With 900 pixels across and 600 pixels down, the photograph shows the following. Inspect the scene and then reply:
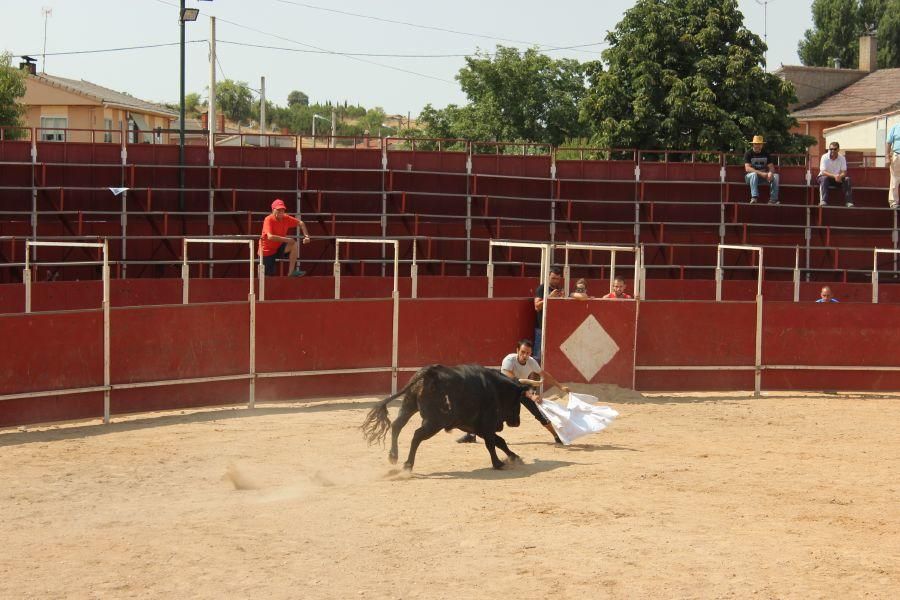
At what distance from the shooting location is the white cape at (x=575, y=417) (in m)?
13.9

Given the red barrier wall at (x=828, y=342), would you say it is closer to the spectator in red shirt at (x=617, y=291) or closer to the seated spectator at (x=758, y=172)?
the spectator in red shirt at (x=617, y=291)

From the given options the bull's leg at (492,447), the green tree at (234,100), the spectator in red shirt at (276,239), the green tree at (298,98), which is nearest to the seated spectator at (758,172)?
the spectator in red shirt at (276,239)

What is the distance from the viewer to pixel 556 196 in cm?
3006

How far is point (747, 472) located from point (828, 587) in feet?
14.0

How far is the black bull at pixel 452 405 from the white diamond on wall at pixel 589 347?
570cm

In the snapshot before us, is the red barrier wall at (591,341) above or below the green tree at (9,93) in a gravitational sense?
below

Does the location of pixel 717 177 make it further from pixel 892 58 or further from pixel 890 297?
pixel 892 58

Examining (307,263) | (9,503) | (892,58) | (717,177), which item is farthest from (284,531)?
(892,58)

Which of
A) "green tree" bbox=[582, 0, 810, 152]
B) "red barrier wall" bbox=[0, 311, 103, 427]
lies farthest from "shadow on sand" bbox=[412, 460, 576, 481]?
"green tree" bbox=[582, 0, 810, 152]

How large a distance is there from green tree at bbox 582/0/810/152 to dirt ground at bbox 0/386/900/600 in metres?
24.1

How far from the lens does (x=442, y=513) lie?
→ 10.3 meters

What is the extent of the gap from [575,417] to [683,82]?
2636cm

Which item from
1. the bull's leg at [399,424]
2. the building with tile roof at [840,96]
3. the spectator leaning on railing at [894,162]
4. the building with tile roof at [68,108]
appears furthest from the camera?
the building with tile roof at [840,96]

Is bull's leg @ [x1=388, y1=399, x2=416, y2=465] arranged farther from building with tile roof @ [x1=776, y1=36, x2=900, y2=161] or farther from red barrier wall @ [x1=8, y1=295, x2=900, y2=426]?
building with tile roof @ [x1=776, y1=36, x2=900, y2=161]
